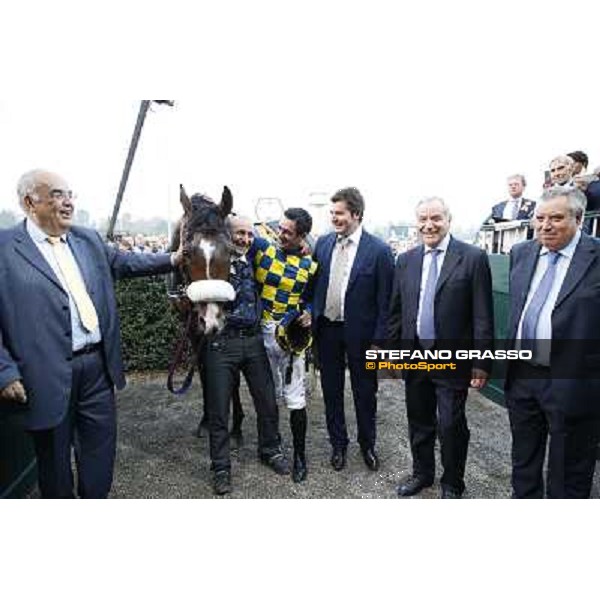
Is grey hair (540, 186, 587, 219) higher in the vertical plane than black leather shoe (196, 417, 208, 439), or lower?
higher

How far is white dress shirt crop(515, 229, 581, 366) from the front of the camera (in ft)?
5.22

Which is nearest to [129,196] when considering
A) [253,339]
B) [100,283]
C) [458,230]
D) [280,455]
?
[100,283]

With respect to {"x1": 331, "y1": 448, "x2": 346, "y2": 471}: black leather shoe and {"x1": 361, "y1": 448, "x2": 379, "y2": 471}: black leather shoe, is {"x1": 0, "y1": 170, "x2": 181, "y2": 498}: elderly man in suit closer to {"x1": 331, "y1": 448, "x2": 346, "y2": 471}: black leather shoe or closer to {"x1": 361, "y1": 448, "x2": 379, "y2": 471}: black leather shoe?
{"x1": 331, "y1": 448, "x2": 346, "y2": 471}: black leather shoe

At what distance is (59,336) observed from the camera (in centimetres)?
156

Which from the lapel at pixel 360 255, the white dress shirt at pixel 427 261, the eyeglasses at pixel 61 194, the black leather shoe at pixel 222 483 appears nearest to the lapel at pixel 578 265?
the white dress shirt at pixel 427 261

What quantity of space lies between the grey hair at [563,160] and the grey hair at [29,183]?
5.82 ft

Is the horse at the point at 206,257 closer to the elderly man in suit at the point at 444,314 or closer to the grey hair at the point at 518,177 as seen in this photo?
the elderly man in suit at the point at 444,314

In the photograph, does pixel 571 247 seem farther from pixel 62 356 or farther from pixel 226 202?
pixel 62 356

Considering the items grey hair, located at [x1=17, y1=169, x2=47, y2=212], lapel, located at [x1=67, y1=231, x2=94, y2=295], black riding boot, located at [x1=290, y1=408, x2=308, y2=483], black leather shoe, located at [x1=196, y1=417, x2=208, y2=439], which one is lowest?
black leather shoe, located at [x1=196, y1=417, x2=208, y2=439]

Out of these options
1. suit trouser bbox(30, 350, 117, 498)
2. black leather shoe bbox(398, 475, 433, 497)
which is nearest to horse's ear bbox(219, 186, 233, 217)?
suit trouser bbox(30, 350, 117, 498)

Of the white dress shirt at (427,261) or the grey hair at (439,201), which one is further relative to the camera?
the white dress shirt at (427,261)

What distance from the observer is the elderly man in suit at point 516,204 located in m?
1.76

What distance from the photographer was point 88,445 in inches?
69.9

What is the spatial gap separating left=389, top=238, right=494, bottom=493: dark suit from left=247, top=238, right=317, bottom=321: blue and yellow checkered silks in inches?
16.7
